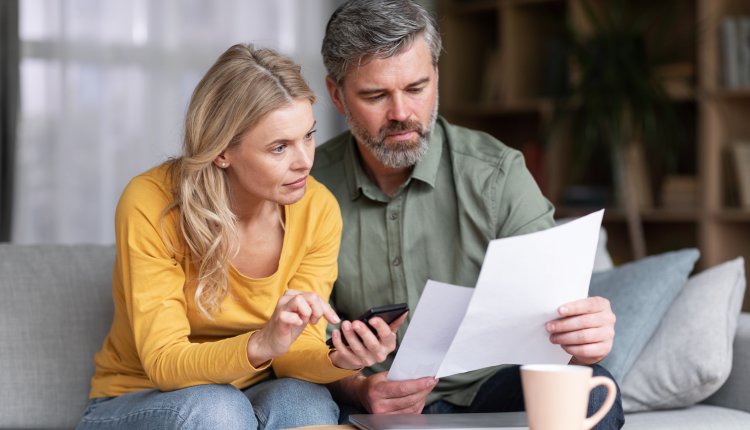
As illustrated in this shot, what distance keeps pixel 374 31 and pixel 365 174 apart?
29 centimetres

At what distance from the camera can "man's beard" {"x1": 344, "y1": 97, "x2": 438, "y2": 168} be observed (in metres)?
1.73

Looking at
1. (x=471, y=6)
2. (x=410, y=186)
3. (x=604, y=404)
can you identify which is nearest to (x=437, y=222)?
(x=410, y=186)

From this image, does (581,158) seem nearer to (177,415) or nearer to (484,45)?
(484,45)

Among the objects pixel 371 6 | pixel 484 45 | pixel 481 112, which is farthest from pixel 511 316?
pixel 484 45

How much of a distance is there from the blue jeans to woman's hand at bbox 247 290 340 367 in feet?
0.35

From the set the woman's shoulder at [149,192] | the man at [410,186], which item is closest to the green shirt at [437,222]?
the man at [410,186]

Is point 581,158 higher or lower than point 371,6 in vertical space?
lower

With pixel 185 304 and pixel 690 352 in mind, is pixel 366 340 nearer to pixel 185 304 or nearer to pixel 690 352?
pixel 185 304

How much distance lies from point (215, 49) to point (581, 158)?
5.25 ft

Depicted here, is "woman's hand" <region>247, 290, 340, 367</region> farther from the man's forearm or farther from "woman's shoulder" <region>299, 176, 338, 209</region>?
"woman's shoulder" <region>299, 176, 338, 209</region>

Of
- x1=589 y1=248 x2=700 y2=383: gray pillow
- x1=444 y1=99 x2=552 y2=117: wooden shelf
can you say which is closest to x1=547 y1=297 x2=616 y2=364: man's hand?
x1=589 y1=248 x2=700 y2=383: gray pillow

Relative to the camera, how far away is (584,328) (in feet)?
4.28

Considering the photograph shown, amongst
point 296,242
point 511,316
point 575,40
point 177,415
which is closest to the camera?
point 511,316

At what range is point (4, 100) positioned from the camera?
3502 mm
